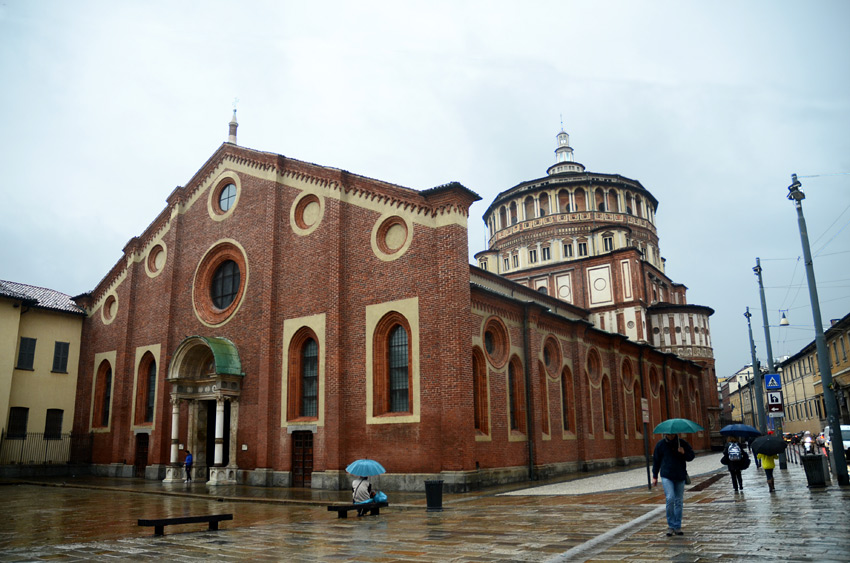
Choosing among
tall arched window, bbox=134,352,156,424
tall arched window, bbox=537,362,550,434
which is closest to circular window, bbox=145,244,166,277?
tall arched window, bbox=134,352,156,424

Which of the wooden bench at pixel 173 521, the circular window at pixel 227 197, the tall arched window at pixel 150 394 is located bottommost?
the wooden bench at pixel 173 521

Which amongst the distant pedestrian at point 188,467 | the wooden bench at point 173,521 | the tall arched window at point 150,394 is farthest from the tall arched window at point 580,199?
the wooden bench at point 173,521

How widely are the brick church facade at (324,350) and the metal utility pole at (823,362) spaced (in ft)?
32.6

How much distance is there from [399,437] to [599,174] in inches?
1494

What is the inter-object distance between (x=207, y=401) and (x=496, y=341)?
13.2 meters

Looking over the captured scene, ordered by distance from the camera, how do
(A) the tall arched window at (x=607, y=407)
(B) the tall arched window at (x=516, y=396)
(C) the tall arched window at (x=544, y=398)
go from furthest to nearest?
(A) the tall arched window at (x=607, y=407) → (C) the tall arched window at (x=544, y=398) → (B) the tall arched window at (x=516, y=396)

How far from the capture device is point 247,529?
13203 mm

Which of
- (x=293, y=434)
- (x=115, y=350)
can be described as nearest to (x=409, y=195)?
(x=293, y=434)

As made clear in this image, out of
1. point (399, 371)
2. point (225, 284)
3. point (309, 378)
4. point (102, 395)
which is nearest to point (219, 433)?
point (309, 378)

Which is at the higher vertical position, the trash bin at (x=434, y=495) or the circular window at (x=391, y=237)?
the circular window at (x=391, y=237)

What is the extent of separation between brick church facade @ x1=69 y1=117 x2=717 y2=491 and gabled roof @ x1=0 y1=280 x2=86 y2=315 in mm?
959

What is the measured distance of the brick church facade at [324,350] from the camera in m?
21.9

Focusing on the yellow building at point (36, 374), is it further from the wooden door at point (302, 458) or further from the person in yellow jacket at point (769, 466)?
the person in yellow jacket at point (769, 466)

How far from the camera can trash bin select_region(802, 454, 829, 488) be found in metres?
16.5
